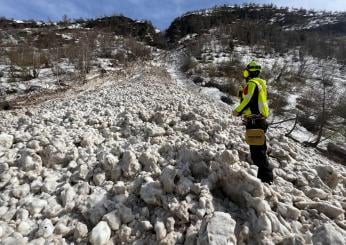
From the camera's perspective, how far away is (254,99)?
5375 mm

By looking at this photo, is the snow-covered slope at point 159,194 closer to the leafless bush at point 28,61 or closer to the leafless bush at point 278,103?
the leafless bush at point 278,103

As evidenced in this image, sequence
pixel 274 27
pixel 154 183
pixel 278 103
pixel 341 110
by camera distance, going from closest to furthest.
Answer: pixel 154 183 < pixel 341 110 < pixel 278 103 < pixel 274 27

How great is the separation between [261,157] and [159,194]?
6.14 feet

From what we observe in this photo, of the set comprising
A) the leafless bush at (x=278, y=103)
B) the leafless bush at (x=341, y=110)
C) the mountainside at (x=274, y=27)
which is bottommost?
the leafless bush at (x=278, y=103)

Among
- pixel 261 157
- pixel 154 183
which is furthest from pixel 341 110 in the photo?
pixel 154 183

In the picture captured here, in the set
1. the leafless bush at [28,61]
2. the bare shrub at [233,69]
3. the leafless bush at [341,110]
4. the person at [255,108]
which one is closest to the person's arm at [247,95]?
the person at [255,108]

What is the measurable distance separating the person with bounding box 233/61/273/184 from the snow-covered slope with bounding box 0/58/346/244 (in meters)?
0.38

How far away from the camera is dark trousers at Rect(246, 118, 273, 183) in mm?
5043

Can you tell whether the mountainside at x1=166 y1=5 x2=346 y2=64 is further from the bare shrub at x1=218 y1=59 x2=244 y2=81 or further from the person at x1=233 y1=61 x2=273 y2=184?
the person at x1=233 y1=61 x2=273 y2=184

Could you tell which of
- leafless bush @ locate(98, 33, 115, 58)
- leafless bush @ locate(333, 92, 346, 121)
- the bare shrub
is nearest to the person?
leafless bush @ locate(333, 92, 346, 121)

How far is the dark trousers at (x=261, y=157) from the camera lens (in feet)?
16.5

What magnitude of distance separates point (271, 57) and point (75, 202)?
36728mm

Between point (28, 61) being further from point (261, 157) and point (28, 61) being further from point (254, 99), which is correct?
point (261, 157)

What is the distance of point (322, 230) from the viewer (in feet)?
11.0
